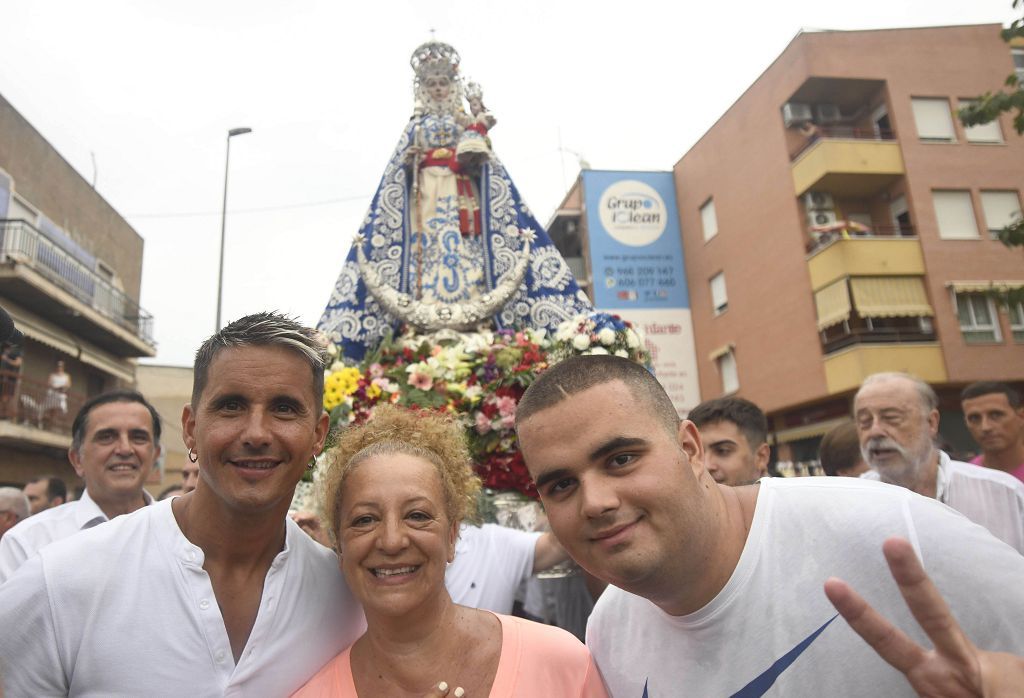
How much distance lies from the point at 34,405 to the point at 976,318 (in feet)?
84.0

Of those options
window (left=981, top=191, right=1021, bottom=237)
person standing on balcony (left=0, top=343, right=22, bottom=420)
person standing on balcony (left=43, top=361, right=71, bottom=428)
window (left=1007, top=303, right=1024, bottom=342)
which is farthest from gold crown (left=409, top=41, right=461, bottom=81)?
window (left=981, top=191, right=1021, bottom=237)

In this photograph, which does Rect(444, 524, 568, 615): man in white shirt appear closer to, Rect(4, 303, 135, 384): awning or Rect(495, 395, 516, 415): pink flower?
Rect(495, 395, 516, 415): pink flower

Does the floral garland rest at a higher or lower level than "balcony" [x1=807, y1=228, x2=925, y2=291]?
lower

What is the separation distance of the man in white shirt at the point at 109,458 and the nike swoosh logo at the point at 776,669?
11.5 ft

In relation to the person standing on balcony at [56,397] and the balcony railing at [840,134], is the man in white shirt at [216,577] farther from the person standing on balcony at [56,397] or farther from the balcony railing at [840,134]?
the balcony railing at [840,134]

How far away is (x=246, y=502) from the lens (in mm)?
2229

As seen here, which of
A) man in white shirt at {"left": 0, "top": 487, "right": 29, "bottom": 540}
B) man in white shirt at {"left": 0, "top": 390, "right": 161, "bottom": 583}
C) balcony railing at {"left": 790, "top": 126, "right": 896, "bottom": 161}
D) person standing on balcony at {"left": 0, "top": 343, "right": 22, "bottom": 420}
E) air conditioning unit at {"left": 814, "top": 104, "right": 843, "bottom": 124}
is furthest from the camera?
air conditioning unit at {"left": 814, "top": 104, "right": 843, "bottom": 124}

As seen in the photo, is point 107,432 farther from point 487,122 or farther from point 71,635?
point 487,122

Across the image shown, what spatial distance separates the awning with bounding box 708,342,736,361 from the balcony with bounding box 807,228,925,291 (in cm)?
450

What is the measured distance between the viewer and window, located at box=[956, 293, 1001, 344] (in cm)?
2027

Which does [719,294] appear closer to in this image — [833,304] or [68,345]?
[833,304]

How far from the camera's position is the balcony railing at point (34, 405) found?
706 inches

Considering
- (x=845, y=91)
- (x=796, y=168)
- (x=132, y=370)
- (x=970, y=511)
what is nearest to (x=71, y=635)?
(x=970, y=511)

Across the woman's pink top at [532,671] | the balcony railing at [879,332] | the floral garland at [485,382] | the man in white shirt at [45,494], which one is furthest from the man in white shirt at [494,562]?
the balcony railing at [879,332]
